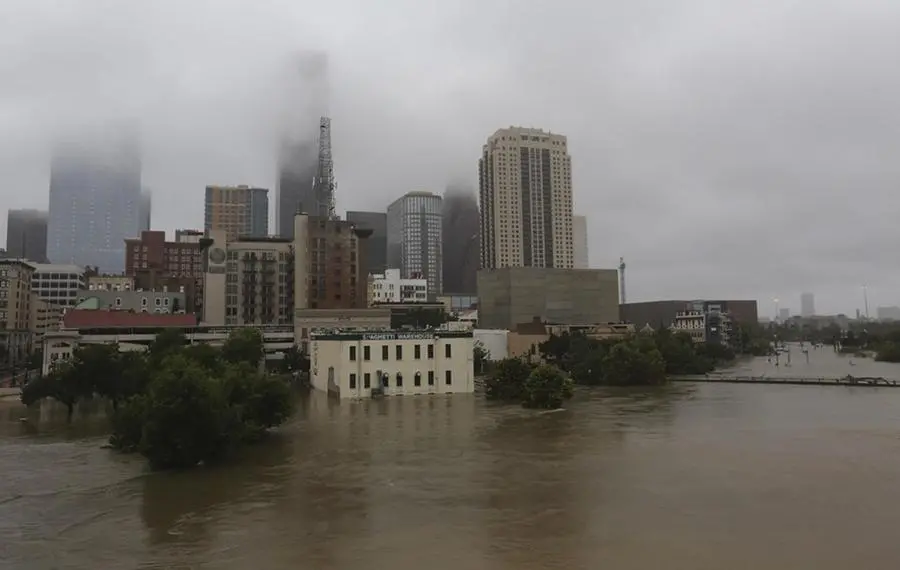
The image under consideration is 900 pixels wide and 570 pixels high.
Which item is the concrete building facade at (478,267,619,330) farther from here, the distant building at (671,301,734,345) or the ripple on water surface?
the ripple on water surface

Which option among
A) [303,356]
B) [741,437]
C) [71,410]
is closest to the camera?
[741,437]

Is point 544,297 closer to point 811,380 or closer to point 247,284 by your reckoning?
point 247,284

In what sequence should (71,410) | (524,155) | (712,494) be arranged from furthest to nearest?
(524,155)
(71,410)
(712,494)

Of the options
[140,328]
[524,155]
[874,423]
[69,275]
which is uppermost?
[524,155]

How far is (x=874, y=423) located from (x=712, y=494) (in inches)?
995

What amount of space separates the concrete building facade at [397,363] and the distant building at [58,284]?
113 meters

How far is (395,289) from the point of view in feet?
563

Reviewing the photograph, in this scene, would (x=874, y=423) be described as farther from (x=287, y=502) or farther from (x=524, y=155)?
(x=524, y=155)

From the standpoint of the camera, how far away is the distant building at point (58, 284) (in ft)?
475

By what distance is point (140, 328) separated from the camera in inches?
3410

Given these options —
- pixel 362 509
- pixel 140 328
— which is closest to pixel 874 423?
pixel 362 509

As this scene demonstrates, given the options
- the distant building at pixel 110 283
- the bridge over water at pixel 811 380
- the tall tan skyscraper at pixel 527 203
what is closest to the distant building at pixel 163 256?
the distant building at pixel 110 283

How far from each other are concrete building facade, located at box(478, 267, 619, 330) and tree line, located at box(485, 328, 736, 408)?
19.4 meters

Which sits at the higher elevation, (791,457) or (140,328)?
(140,328)
